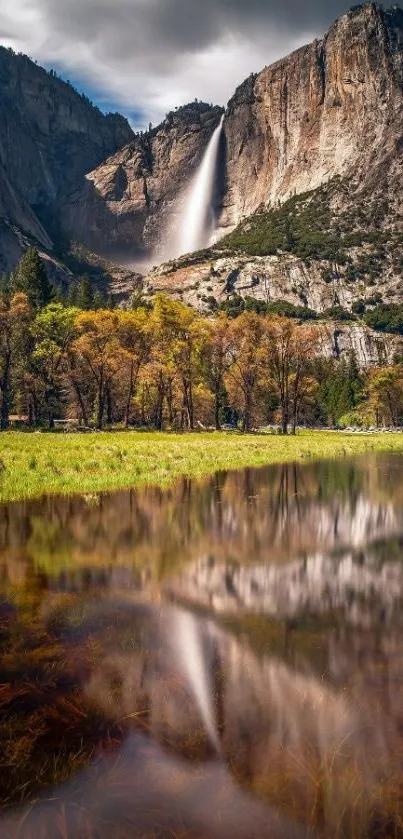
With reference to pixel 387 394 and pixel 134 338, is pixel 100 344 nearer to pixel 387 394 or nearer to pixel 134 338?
pixel 134 338

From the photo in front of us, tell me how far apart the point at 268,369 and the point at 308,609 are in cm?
7306

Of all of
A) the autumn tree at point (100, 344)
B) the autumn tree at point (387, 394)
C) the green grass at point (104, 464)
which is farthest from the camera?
the autumn tree at point (387, 394)

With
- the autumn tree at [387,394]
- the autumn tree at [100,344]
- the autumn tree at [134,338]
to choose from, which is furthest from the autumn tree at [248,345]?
the autumn tree at [387,394]

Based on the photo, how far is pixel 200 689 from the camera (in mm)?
5723

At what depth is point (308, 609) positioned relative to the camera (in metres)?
8.20

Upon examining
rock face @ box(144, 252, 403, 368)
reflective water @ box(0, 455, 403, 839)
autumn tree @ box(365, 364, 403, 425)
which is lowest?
reflective water @ box(0, 455, 403, 839)

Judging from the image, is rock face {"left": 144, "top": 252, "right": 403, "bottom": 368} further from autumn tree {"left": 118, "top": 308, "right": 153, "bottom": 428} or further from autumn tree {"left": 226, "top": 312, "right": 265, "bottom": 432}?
autumn tree {"left": 118, "top": 308, "right": 153, "bottom": 428}

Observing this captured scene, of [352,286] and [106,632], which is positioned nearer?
[106,632]

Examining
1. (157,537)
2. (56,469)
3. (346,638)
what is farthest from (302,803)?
(56,469)

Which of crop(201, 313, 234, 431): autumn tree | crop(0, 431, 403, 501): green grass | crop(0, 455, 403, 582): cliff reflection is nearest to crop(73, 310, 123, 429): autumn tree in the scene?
crop(201, 313, 234, 431): autumn tree

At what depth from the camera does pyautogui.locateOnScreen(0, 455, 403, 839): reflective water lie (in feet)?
13.1

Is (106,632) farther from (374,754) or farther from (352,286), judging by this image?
(352,286)

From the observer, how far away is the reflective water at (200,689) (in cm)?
399

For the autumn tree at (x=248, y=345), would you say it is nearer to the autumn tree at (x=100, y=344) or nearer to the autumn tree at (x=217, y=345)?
the autumn tree at (x=217, y=345)
